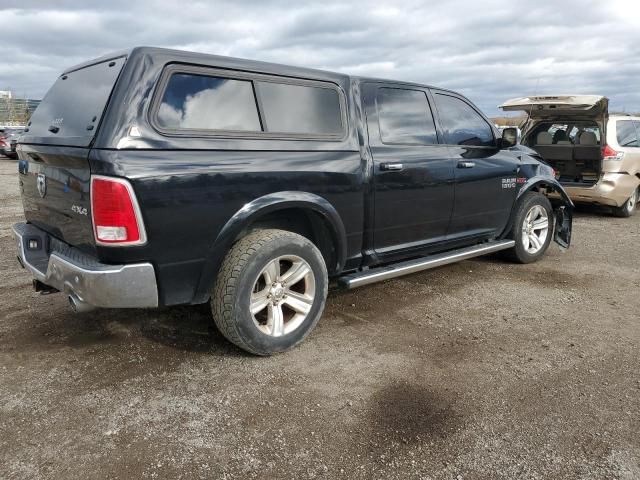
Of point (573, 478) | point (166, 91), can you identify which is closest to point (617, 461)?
point (573, 478)

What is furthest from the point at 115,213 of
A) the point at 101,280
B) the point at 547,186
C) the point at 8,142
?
the point at 8,142

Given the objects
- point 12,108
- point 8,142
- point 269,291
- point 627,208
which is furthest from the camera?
point 12,108

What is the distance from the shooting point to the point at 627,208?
8.63 m

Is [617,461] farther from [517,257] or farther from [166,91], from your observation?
[517,257]

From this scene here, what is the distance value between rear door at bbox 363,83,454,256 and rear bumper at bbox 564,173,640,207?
4827 millimetres

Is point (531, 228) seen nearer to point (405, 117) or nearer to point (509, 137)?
point (509, 137)

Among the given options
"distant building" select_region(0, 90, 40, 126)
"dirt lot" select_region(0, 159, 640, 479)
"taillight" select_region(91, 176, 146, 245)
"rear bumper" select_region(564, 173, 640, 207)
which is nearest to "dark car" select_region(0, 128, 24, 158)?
"dirt lot" select_region(0, 159, 640, 479)

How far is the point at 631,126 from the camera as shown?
332 inches

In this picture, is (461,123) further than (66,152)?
Yes

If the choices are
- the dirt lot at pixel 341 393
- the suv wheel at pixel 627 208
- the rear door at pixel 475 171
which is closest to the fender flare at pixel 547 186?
the rear door at pixel 475 171

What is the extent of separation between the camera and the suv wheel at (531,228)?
5.35 metres

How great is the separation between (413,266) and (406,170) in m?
0.79

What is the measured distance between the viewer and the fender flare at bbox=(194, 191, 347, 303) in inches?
117

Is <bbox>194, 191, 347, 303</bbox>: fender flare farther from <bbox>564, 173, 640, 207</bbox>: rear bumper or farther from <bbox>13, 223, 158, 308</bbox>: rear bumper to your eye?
<bbox>564, 173, 640, 207</bbox>: rear bumper
